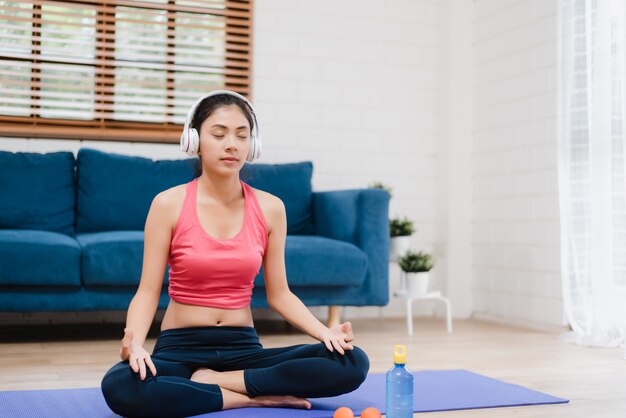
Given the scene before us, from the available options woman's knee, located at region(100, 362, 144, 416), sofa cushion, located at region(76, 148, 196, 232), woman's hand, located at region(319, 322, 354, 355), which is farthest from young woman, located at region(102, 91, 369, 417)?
sofa cushion, located at region(76, 148, 196, 232)

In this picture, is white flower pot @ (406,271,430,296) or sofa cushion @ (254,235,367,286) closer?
sofa cushion @ (254,235,367,286)

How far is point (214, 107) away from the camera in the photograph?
6.75 ft

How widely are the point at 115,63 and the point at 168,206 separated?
7.62 feet

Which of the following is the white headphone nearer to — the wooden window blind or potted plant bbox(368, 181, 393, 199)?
potted plant bbox(368, 181, 393, 199)

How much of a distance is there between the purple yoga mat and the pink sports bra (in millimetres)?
295

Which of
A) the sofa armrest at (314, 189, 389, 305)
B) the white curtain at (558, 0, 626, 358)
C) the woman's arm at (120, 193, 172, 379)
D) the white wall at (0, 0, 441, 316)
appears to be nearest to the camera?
the woman's arm at (120, 193, 172, 379)

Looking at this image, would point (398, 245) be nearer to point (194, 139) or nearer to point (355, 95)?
point (355, 95)

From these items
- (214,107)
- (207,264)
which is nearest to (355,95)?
(214,107)

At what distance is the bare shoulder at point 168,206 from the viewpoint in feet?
6.75

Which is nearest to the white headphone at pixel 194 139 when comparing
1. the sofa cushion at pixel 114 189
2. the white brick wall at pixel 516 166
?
the sofa cushion at pixel 114 189

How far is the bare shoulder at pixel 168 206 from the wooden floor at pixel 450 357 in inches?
28.1

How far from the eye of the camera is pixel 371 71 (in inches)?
185

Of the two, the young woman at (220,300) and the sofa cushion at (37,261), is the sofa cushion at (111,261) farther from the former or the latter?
the young woman at (220,300)

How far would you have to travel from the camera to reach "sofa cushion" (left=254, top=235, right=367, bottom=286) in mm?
3568
